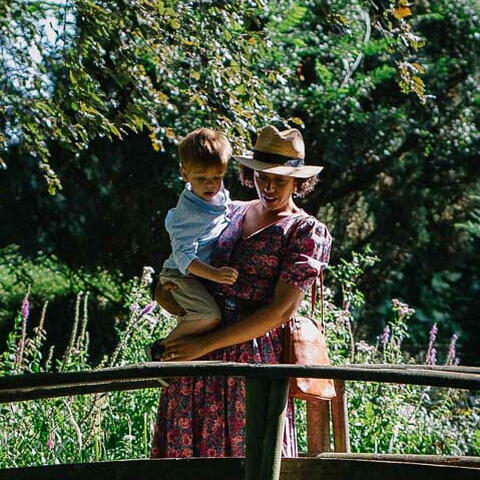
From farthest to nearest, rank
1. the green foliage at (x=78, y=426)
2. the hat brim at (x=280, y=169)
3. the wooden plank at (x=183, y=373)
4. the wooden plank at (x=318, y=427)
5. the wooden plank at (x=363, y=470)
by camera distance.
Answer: the green foliage at (x=78, y=426) → the wooden plank at (x=318, y=427) → the hat brim at (x=280, y=169) → the wooden plank at (x=363, y=470) → the wooden plank at (x=183, y=373)

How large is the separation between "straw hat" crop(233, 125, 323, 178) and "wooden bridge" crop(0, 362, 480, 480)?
2.25 feet

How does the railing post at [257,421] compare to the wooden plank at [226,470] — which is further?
the wooden plank at [226,470]

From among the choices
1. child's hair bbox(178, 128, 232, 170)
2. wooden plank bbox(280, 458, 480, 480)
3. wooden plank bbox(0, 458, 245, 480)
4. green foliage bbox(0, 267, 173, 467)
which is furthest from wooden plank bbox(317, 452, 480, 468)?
green foliage bbox(0, 267, 173, 467)

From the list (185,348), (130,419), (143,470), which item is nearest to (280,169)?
(185,348)

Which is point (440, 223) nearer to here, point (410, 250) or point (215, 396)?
point (410, 250)

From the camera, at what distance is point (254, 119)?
5.75 meters

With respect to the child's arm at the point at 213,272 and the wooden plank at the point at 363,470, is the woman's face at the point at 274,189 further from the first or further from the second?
the wooden plank at the point at 363,470

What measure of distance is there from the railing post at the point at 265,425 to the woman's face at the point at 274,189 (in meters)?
0.80

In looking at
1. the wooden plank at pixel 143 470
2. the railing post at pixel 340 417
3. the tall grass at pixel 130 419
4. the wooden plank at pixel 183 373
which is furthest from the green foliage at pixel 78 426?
the wooden plank at pixel 183 373

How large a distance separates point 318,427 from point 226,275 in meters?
0.65

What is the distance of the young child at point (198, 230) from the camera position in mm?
3553

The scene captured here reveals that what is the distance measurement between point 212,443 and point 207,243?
1.86 ft

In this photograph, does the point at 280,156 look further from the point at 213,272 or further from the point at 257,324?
the point at 257,324

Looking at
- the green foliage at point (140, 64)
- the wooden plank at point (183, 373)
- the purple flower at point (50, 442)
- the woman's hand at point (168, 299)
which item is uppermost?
the green foliage at point (140, 64)
